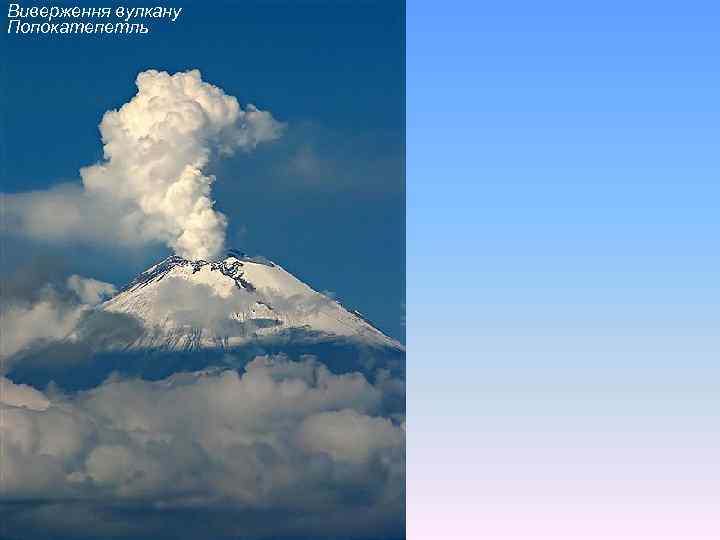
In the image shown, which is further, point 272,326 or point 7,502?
point 272,326

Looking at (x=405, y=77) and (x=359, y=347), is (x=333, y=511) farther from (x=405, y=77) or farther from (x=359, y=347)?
(x=405, y=77)

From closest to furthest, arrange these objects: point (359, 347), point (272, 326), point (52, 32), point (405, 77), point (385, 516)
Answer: point (52, 32) < point (405, 77) < point (385, 516) < point (359, 347) < point (272, 326)

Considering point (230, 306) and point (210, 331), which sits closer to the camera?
point (210, 331)

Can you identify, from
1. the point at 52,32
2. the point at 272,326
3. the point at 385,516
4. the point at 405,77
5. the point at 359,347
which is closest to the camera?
the point at 52,32

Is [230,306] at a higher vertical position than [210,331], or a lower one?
higher

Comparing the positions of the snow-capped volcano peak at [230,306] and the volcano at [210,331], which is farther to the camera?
the volcano at [210,331]

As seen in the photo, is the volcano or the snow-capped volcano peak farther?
the volcano

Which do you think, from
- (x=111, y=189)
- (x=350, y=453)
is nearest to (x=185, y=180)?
(x=111, y=189)

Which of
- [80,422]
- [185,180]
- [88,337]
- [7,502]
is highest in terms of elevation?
[185,180]
